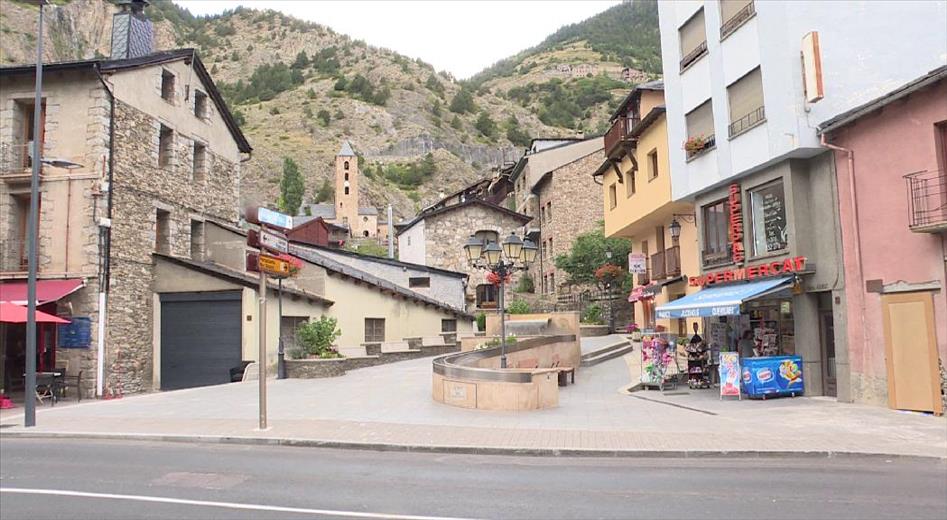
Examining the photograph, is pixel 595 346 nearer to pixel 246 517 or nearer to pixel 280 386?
pixel 280 386

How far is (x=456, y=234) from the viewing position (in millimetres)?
45688

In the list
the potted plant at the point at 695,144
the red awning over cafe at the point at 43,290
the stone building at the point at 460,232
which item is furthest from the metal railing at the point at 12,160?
the stone building at the point at 460,232

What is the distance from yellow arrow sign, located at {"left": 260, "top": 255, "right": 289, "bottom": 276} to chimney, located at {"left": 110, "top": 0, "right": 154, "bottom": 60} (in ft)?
59.1

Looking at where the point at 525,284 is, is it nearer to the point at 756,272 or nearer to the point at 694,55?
the point at 694,55

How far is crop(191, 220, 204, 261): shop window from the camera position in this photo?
25422mm

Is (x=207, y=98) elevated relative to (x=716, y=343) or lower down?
elevated

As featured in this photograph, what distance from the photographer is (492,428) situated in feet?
37.4

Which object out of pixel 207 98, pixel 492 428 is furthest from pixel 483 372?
pixel 207 98

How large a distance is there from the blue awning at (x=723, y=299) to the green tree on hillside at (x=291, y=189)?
273 ft

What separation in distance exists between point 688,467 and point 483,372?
18.7ft

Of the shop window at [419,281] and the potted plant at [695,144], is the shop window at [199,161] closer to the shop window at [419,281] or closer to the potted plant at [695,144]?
the shop window at [419,281]

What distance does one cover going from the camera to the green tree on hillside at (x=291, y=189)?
311ft

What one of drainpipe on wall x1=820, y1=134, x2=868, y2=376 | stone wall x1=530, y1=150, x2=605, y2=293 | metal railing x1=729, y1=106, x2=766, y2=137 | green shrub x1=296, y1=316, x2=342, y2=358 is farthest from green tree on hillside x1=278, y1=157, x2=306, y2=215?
drainpipe on wall x1=820, y1=134, x2=868, y2=376

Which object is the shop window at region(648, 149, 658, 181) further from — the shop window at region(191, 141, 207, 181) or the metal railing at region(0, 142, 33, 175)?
the metal railing at region(0, 142, 33, 175)
